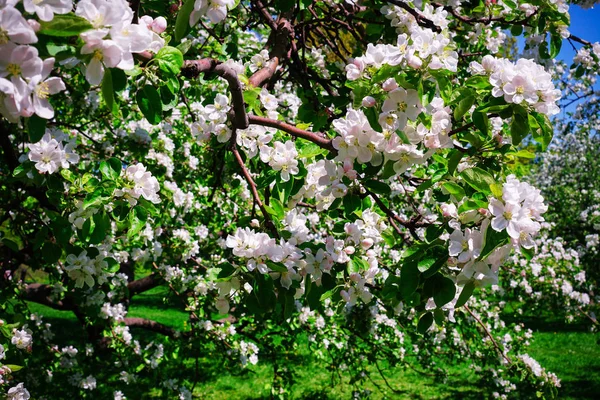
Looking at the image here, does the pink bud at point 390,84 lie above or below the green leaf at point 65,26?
above

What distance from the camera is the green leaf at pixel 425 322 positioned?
1.65 metres

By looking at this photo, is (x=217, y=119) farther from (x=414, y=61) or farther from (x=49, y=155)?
(x=414, y=61)

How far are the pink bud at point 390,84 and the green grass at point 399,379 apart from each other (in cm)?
338

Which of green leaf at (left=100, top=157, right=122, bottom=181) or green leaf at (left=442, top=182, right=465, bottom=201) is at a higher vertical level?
green leaf at (left=100, top=157, right=122, bottom=181)

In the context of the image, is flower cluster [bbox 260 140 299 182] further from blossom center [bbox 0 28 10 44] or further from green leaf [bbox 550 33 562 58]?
green leaf [bbox 550 33 562 58]

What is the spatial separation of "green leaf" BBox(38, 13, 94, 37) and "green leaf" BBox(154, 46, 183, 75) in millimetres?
314

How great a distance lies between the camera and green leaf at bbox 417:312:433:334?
1649 millimetres

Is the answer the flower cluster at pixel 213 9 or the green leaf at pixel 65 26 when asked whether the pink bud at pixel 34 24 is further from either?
the flower cluster at pixel 213 9

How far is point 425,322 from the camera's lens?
1662 millimetres

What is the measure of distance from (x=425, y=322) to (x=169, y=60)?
1193mm

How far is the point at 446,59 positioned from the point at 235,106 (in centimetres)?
79

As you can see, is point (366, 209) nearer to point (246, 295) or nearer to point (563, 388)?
point (246, 295)

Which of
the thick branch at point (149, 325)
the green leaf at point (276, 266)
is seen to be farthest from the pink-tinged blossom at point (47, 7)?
the thick branch at point (149, 325)

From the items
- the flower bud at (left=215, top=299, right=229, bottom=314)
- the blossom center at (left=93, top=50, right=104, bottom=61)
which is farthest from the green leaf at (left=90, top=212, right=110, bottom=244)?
the blossom center at (left=93, top=50, right=104, bottom=61)
